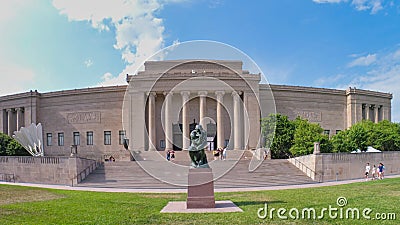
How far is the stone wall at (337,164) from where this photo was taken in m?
31.5

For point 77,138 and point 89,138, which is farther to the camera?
point 77,138

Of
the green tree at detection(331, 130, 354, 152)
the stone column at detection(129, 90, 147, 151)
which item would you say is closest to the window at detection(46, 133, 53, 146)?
the stone column at detection(129, 90, 147, 151)

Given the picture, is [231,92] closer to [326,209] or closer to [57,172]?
[57,172]

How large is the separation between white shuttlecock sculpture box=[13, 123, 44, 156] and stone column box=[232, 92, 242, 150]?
22459mm

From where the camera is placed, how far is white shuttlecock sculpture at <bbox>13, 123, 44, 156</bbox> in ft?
135

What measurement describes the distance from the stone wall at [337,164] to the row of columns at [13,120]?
4456 centimetres

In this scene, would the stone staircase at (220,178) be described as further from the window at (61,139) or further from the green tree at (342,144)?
the window at (61,139)

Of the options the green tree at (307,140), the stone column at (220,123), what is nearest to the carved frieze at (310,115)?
the stone column at (220,123)

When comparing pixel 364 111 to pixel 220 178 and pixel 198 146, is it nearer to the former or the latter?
pixel 220 178

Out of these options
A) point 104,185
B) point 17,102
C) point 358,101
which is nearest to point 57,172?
point 104,185

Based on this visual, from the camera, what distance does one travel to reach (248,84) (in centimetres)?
4738

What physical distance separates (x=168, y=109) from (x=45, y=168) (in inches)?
734

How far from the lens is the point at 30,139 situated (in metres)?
41.8

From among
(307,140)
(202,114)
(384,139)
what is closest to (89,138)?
(202,114)
